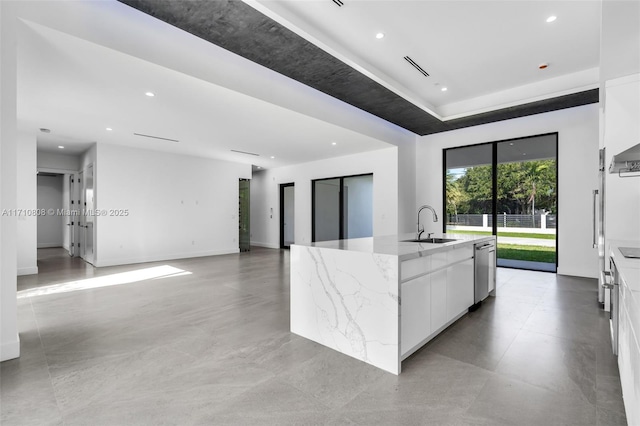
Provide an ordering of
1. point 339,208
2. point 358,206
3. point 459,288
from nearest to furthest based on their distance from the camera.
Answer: point 459,288, point 339,208, point 358,206

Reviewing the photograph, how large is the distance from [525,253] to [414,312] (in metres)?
7.38

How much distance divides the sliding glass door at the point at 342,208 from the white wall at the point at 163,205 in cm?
260

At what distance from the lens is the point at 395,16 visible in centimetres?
356

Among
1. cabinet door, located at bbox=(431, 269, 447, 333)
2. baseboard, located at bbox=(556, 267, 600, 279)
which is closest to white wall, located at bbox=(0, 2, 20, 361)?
cabinet door, located at bbox=(431, 269, 447, 333)

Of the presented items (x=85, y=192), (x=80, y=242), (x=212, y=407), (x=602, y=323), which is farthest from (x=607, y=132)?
(x=80, y=242)

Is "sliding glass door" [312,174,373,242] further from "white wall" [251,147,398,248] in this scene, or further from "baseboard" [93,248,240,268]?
"baseboard" [93,248,240,268]

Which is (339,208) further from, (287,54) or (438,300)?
(438,300)

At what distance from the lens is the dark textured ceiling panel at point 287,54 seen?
3.04 m

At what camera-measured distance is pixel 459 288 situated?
11.0 ft

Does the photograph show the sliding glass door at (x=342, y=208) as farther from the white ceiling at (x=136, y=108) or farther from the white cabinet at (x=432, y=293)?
the white cabinet at (x=432, y=293)

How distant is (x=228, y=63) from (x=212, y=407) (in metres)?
3.85

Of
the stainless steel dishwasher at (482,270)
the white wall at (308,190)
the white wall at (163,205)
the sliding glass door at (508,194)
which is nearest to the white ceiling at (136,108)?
the white wall at (308,190)

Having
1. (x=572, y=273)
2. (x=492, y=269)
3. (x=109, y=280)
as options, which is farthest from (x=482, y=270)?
(x=109, y=280)

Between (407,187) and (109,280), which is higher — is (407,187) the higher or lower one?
the higher one
